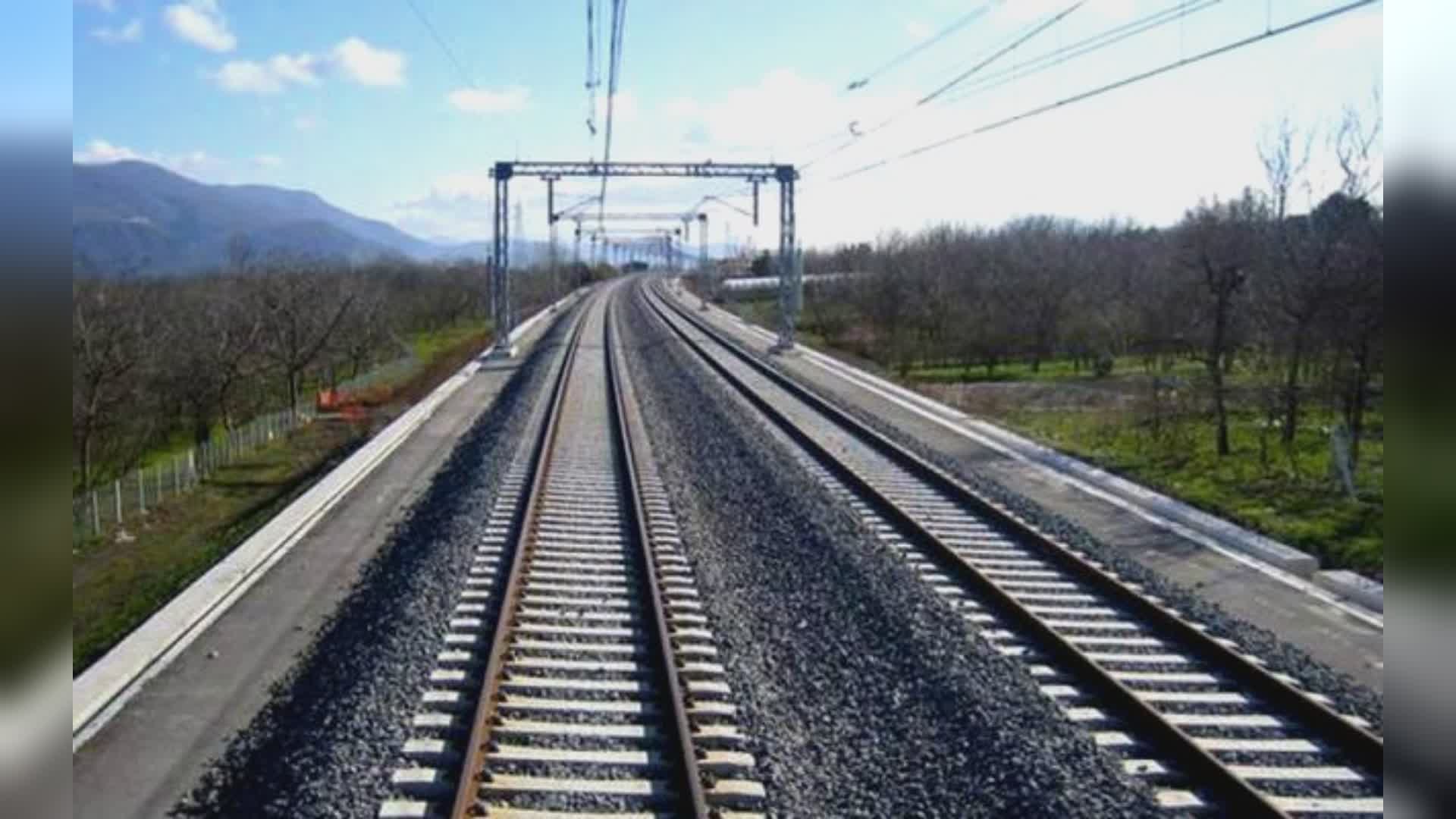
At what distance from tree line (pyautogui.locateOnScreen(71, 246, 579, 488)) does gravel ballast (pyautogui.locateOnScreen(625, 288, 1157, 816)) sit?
1014 centimetres

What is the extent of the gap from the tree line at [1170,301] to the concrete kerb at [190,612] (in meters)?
7.30

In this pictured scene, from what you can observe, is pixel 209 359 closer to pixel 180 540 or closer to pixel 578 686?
pixel 180 540

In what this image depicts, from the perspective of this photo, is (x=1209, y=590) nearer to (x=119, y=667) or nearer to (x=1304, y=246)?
(x=119, y=667)

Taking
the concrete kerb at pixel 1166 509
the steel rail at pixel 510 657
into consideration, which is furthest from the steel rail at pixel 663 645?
the concrete kerb at pixel 1166 509

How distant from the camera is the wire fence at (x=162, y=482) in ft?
62.2

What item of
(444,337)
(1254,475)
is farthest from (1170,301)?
(444,337)

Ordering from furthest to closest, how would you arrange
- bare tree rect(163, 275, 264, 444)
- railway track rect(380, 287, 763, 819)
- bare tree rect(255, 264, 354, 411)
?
bare tree rect(255, 264, 354, 411)
bare tree rect(163, 275, 264, 444)
railway track rect(380, 287, 763, 819)

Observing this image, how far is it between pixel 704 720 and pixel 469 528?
5383 millimetres

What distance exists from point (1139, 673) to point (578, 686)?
3.78 m

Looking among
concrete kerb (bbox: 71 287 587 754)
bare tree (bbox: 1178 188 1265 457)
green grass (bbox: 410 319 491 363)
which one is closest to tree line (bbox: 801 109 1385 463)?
bare tree (bbox: 1178 188 1265 457)

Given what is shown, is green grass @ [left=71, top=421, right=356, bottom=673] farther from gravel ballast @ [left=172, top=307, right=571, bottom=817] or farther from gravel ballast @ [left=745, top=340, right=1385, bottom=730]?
gravel ballast @ [left=745, top=340, right=1385, bottom=730]

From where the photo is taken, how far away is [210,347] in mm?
31406

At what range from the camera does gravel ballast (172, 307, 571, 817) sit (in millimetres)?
6117

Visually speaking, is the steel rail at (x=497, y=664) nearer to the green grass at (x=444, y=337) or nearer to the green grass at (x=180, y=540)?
the green grass at (x=180, y=540)
